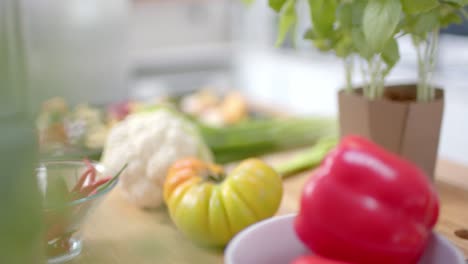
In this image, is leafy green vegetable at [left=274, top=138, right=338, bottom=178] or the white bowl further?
leafy green vegetable at [left=274, top=138, right=338, bottom=178]

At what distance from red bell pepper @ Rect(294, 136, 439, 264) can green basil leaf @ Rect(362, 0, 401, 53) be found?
0.20 meters

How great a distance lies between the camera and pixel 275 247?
0.59m

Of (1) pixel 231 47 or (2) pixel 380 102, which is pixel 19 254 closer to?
(2) pixel 380 102

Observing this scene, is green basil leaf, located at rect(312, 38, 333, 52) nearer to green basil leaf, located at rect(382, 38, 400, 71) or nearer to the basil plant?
the basil plant

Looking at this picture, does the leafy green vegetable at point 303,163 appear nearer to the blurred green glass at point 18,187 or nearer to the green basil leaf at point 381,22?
the green basil leaf at point 381,22

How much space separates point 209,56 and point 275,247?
309 centimetres

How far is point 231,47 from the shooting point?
12.3 feet

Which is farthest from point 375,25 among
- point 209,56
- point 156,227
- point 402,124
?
point 209,56

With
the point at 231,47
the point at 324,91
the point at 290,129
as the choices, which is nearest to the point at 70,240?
the point at 290,129

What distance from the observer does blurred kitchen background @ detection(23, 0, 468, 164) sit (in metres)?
2.26

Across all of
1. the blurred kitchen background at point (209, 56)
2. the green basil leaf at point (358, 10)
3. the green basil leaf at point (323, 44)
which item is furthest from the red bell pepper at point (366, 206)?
the blurred kitchen background at point (209, 56)

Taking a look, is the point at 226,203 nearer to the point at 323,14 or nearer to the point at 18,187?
the point at 323,14

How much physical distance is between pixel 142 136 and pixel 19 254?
60cm

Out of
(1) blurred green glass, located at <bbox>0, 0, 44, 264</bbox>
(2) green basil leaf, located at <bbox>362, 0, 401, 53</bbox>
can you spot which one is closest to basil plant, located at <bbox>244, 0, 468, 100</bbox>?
(2) green basil leaf, located at <bbox>362, 0, 401, 53</bbox>
